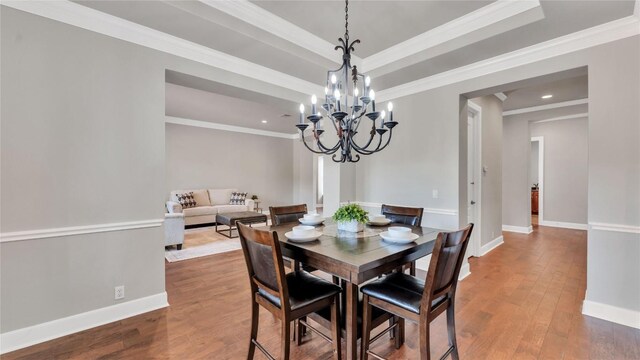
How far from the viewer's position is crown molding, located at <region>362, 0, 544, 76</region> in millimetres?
2318

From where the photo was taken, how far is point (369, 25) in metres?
2.72

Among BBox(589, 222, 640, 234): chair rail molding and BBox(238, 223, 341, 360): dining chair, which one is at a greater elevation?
BBox(589, 222, 640, 234): chair rail molding

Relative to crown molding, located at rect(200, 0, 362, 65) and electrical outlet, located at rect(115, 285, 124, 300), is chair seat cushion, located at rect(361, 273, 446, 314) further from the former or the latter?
crown molding, located at rect(200, 0, 362, 65)

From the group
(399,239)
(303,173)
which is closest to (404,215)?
(399,239)

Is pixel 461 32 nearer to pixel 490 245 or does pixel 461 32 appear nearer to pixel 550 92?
pixel 550 92

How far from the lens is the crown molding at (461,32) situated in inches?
91.3

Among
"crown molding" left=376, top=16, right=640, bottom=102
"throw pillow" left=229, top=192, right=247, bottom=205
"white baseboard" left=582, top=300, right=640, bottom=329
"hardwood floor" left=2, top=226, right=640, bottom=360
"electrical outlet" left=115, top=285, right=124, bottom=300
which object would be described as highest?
"crown molding" left=376, top=16, right=640, bottom=102

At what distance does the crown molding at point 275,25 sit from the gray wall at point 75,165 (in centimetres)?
88

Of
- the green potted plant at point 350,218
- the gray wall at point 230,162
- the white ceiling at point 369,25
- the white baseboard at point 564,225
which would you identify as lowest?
the white baseboard at point 564,225

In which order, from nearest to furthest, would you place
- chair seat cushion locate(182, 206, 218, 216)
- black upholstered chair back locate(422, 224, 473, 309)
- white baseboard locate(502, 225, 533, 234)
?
black upholstered chair back locate(422, 224, 473, 309) → white baseboard locate(502, 225, 533, 234) → chair seat cushion locate(182, 206, 218, 216)

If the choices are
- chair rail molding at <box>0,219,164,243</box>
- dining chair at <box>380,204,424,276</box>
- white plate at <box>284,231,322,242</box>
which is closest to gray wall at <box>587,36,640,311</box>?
dining chair at <box>380,204,424,276</box>

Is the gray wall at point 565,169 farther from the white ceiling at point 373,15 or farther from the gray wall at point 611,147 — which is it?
the white ceiling at point 373,15

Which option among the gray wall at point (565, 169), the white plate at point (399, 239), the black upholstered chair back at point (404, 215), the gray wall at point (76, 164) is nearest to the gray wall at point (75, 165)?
the gray wall at point (76, 164)

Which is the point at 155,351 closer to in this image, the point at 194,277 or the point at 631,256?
the point at 194,277
